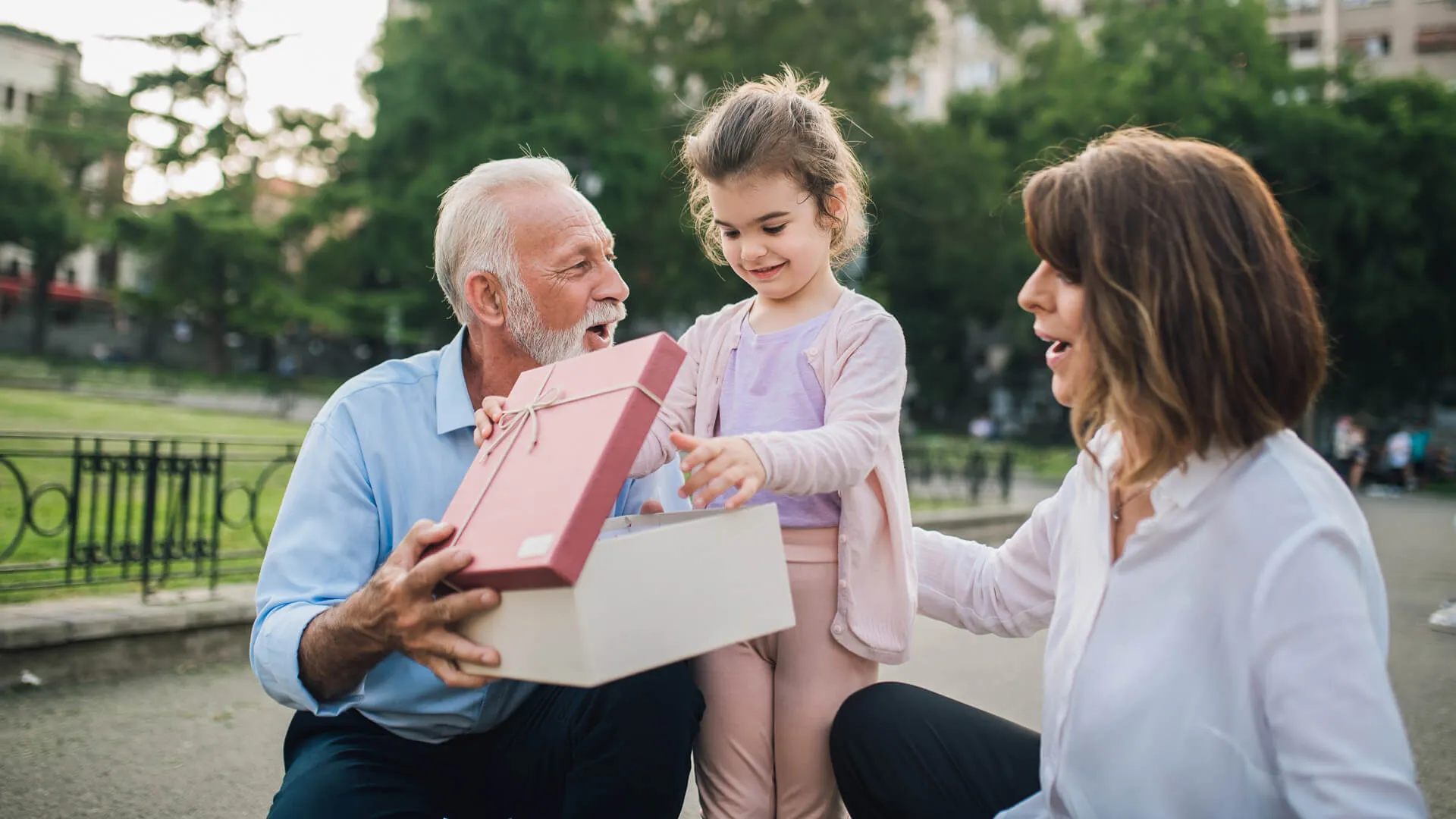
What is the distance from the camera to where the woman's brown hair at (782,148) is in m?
2.41

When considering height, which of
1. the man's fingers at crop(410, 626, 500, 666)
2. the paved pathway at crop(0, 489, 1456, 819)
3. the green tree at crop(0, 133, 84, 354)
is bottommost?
the paved pathway at crop(0, 489, 1456, 819)

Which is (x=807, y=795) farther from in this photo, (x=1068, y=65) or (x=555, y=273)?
(x=1068, y=65)

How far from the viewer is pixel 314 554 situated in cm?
235

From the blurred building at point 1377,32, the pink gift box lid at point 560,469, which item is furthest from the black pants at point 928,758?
the blurred building at point 1377,32

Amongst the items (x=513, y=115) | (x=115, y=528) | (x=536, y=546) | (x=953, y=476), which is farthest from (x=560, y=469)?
(x=513, y=115)

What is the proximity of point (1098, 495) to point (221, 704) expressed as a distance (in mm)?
4631

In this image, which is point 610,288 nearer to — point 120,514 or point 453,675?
point 453,675

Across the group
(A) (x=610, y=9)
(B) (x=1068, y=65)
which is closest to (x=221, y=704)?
(A) (x=610, y=9)

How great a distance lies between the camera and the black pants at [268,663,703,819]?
2.17 m

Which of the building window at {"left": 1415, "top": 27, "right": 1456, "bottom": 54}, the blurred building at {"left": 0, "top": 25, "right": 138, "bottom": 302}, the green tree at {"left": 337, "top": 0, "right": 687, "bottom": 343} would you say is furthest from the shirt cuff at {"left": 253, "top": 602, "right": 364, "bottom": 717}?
the building window at {"left": 1415, "top": 27, "right": 1456, "bottom": 54}

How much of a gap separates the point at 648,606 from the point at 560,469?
272 millimetres

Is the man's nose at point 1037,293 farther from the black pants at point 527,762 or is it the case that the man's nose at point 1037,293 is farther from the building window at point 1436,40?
the building window at point 1436,40

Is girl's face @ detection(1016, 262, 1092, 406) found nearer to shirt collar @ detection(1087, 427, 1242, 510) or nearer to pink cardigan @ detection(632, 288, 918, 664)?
shirt collar @ detection(1087, 427, 1242, 510)

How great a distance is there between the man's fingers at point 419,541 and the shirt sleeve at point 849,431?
576mm
